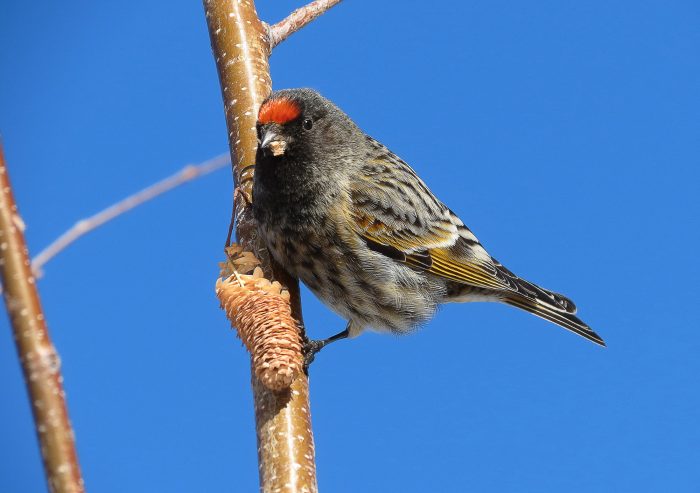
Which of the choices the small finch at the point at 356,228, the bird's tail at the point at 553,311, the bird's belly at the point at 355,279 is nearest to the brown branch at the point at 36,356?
the small finch at the point at 356,228

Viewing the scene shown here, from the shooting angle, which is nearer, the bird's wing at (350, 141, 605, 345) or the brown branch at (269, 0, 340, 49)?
the brown branch at (269, 0, 340, 49)

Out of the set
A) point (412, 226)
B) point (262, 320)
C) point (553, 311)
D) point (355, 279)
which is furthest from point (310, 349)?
point (553, 311)

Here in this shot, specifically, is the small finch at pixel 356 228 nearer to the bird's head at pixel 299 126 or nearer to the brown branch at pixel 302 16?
the bird's head at pixel 299 126

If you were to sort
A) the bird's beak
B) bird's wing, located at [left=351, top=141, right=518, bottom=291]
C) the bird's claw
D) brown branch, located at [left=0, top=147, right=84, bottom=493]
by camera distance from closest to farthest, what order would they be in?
brown branch, located at [left=0, top=147, right=84, bottom=493], the bird's claw, the bird's beak, bird's wing, located at [left=351, top=141, right=518, bottom=291]

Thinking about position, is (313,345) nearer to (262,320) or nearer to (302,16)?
(262,320)

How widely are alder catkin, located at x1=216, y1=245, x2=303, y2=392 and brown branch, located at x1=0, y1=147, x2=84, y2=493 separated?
166 centimetres

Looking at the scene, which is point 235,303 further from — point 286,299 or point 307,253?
point 307,253

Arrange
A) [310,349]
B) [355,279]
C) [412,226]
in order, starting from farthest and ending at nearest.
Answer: [412,226] < [355,279] < [310,349]

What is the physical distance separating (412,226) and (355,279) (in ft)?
1.99

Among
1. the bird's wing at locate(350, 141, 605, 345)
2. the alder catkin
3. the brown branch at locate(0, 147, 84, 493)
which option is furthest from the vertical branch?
the brown branch at locate(0, 147, 84, 493)

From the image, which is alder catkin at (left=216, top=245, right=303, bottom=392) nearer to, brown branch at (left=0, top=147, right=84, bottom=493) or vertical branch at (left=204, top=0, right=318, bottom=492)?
vertical branch at (left=204, top=0, right=318, bottom=492)

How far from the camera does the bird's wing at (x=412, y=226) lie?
444 centimetres

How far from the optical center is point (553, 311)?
518 centimetres

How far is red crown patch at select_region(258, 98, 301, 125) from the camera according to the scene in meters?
3.77
